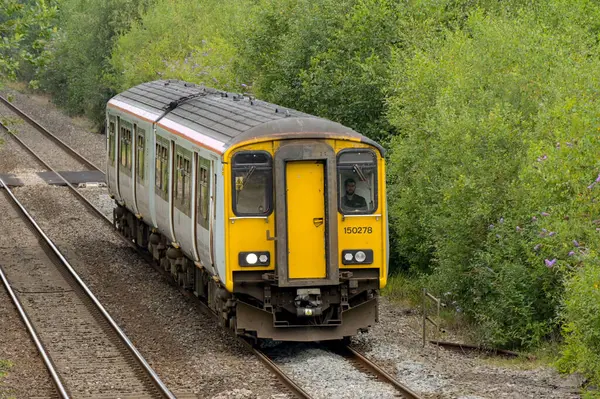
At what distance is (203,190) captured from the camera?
15727 millimetres

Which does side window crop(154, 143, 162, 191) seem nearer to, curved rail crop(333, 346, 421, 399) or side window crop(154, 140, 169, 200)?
side window crop(154, 140, 169, 200)

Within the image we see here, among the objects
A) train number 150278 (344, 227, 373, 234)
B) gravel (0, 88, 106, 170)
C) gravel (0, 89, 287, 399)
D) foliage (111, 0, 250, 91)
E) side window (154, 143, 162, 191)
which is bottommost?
gravel (0, 89, 287, 399)

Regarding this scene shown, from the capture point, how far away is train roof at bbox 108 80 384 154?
1473 cm

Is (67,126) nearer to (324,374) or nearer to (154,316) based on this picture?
(154,316)

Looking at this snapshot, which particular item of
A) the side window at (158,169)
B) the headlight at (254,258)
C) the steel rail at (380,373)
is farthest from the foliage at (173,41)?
the steel rail at (380,373)

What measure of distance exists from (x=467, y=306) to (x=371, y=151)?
3.26 meters

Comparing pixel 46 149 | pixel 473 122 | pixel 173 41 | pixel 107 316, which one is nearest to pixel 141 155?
pixel 107 316

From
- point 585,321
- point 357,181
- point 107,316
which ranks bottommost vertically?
point 107,316

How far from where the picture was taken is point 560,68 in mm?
16703

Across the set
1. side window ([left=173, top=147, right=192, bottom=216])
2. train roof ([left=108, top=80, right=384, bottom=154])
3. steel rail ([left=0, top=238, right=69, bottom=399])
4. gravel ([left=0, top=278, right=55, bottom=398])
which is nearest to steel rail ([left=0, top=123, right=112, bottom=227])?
train roof ([left=108, top=80, right=384, bottom=154])

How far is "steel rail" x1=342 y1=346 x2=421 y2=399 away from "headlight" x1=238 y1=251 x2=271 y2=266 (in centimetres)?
158

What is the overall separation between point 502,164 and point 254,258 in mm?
4007

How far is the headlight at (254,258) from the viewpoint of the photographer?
14531 mm

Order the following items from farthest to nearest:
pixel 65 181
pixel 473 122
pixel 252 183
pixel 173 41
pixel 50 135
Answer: pixel 50 135 < pixel 173 41 < pixel 65 181 < pixel 473 122 < pixel 252 183
